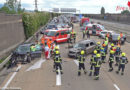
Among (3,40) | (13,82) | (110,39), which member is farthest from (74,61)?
(110,39)

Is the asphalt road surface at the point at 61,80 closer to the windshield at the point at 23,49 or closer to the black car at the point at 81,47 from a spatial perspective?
the windshield at the point at 23,49

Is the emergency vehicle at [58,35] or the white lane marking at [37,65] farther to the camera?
the emergency vehicle at [58,35]

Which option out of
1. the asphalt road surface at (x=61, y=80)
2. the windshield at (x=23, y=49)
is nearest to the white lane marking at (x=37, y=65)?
the asphalt road surface at (x=61, y=80)

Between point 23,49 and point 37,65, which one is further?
point 23,49

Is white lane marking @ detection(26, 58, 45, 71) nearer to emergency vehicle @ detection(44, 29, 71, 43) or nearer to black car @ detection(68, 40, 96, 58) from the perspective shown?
black car @ detection(68, 40, 96, 58)

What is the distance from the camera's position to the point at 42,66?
14.5 meters

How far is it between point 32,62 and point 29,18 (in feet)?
48.7

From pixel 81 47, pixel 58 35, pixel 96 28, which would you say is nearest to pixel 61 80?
pixel 81 47

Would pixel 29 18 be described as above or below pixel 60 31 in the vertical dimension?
above

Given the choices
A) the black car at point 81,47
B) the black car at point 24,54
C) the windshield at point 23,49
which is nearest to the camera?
the black car at point 24,54

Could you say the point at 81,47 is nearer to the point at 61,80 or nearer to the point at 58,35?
the point at 61,80

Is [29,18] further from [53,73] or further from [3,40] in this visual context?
[53,73]

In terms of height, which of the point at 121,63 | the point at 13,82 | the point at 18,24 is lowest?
the point at 13,82

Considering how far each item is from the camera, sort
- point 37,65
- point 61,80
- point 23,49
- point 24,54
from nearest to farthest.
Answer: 1. point 61,80
2. point 37,65
3. point 24,54
4. point 23,49
